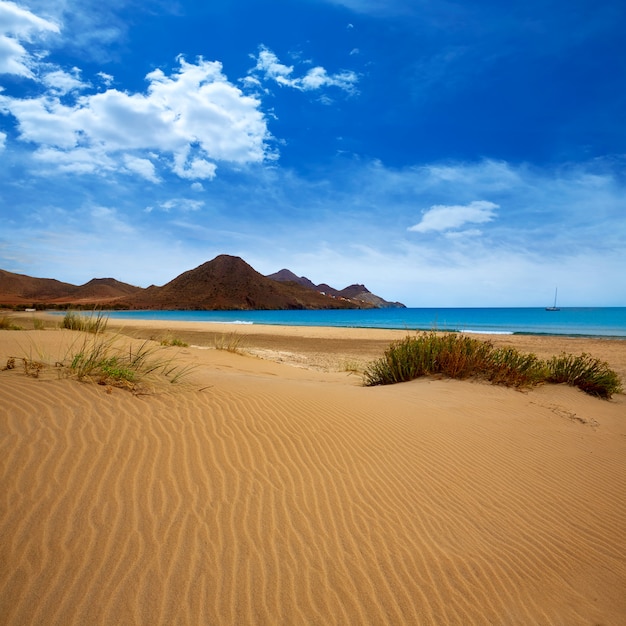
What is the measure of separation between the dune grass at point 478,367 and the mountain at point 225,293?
96.7m

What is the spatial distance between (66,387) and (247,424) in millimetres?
1947

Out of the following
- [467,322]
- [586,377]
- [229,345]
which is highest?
[467,322]

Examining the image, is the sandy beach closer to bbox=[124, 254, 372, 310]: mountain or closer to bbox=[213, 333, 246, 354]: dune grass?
bbox=[213, 333, 246, 354]: dune grass

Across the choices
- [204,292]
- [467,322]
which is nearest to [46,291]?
[204,292]

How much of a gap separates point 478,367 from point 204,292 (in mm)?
109061

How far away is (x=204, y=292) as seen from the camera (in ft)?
364

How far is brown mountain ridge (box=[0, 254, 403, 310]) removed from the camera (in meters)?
103

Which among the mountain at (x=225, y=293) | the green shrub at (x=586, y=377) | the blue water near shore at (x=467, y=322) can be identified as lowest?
the green shrub at (x=586, y=377)

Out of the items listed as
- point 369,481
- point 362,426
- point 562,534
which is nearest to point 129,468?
point 369,481

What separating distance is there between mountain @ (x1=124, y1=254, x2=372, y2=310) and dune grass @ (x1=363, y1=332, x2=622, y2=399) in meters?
96.7

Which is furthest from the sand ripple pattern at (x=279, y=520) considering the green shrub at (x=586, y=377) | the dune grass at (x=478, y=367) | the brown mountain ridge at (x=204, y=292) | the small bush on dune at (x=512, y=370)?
the brown mountain ridge at (x=204, y=292)

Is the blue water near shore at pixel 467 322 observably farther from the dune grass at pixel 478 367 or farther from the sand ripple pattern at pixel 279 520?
the sand ripple pattern at pixel 279 520

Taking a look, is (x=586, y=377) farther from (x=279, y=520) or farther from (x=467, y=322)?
(x=467, y=322)

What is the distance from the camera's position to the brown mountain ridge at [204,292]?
103m
